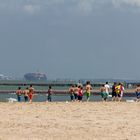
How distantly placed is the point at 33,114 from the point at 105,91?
548 inches

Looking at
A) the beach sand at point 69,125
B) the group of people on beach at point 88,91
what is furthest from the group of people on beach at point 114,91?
the beach sand at point 69,125

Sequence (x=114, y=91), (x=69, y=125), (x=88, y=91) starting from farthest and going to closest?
(x=114, y=91) < (x=88, y=91) < (x=69, y=125)

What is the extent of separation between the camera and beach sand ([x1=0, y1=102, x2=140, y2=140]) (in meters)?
16.5

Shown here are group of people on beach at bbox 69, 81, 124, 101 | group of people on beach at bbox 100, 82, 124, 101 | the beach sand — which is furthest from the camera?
group of people on beach at bbox 100, 82, 124, 101

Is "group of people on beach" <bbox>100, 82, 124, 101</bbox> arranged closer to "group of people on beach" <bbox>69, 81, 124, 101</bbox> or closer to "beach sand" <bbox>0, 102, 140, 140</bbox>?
"group of people on beach" <bbox>69, 81, 124, 101</bbox>

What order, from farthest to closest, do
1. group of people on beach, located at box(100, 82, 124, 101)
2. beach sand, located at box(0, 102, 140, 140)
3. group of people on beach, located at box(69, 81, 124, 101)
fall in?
group of people on beach, located at box(100, 82, 124, 101), group of people on beach, located at box(69, 81, 124, 101), beach sand, located at box(0, 102, 140, 140)

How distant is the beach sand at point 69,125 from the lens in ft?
54.3

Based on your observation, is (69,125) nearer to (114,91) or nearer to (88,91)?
(88,91)

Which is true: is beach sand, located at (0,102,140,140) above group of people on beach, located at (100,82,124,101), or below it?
below

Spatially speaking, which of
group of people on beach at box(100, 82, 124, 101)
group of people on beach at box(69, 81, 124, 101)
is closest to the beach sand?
group of people on beach at box(69, 81, 124, 101)

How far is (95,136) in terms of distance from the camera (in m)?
16.6

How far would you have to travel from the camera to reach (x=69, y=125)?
62.4 feet

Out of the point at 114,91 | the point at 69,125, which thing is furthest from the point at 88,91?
the point at 69,125

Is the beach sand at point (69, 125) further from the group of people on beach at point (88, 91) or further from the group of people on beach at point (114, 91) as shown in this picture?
the group of people on beach at point (114, 91)
